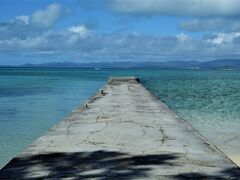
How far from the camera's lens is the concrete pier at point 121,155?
563cm

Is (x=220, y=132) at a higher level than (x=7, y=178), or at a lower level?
lower

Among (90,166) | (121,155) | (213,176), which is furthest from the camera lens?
(121,155)

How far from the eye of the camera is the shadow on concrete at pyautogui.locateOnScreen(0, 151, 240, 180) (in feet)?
18.1

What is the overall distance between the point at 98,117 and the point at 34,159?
5542 mm

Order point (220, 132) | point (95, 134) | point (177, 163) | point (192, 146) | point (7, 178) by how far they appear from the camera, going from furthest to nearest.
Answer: point (220, 132) < point (95, 134) < point (192, 146) < point (177, 163) < point (7, 178)

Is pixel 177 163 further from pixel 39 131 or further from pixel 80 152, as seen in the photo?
pixel 39 131

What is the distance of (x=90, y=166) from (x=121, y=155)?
79 centimetres

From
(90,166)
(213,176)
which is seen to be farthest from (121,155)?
(213,176)

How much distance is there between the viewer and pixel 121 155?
6.70 meters

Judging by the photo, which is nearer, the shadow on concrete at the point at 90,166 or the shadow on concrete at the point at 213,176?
the shadow on concrete at the point at 213,176

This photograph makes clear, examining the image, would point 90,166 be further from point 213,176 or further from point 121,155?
point 213,176

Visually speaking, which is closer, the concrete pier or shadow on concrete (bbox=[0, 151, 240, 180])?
shadow on concrete (bbox=[0, 151, 240, 180])

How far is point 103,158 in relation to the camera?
6.48 m

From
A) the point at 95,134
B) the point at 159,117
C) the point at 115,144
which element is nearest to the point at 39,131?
the point at 159,117
